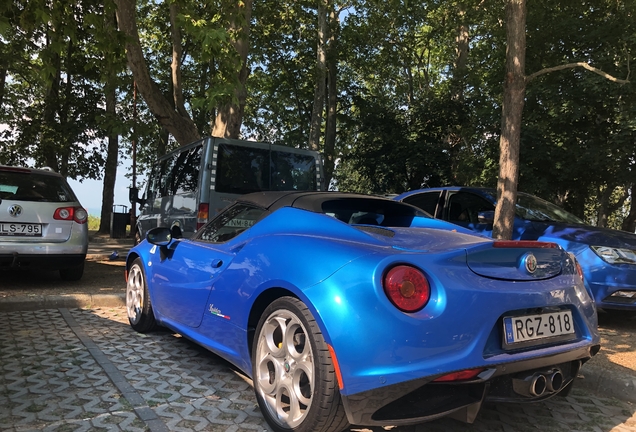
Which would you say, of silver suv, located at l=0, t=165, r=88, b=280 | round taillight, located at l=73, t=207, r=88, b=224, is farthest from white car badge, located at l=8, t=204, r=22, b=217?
round taillight, located at l=73, t=207, r=88, b=224

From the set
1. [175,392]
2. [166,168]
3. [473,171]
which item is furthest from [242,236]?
[473,171]

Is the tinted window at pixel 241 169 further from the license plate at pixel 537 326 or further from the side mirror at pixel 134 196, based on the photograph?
the license plate at pixel 537 326

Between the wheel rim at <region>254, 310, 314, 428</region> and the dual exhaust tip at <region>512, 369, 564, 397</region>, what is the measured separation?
3.33 feet

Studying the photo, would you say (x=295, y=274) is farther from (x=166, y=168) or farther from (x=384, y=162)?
(x=384, y=162)

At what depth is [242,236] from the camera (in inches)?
131

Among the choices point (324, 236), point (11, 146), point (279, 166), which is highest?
point (11, 146)

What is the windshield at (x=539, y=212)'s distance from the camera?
22.0 feet

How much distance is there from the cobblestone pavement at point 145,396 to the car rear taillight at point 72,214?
263 centimetres

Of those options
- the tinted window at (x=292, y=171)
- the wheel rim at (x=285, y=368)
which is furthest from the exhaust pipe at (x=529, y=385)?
the tinted window at (x=292, y=171)

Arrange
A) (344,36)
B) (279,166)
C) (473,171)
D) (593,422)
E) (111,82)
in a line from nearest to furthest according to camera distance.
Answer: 1. (593,422)
2. (279,166)
3. (111,82)
4. (473,171)
5. (344,36)

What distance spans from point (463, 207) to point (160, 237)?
4.74 meters

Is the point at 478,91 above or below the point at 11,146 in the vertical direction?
above

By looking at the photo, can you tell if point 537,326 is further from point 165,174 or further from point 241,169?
point 165,174

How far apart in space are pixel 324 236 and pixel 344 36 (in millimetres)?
19824
